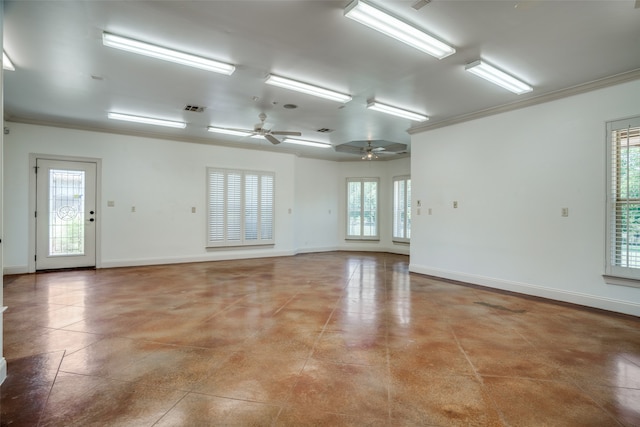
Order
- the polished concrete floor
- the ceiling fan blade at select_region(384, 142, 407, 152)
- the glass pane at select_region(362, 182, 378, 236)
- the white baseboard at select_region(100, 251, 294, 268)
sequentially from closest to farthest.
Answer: the polished concrete floor, the white baseboard at select_region(100, 251, 294, 268), the ceiling fan blade at select_region(384, 142, 407, 152), the glass pane at select_region(362, 182, 378, 236)

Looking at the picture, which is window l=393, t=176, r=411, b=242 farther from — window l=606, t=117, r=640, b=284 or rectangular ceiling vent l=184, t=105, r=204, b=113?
rectangular ceiling vent l=184, t=105, r=204, b=113

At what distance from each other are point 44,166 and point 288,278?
5.54 m

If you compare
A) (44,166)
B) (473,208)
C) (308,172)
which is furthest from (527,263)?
(44,166)

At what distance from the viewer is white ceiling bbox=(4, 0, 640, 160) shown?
2873 millimetres

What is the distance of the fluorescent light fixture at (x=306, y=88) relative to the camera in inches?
169

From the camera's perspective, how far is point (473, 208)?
19.0ft

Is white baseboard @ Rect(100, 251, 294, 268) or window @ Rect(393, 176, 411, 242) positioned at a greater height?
window @ Rect(393, 176, 411, 242)

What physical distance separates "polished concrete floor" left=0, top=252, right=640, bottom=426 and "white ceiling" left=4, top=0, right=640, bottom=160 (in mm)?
2678

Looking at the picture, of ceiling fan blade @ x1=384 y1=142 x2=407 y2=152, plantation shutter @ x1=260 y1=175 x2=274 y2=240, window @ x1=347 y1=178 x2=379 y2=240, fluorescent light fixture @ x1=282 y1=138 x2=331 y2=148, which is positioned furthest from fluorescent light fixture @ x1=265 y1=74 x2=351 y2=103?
window @ x1=347 y1=178 x2=379 y2=240

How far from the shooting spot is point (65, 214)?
22.0 ft

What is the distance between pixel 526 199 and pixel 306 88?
388cm

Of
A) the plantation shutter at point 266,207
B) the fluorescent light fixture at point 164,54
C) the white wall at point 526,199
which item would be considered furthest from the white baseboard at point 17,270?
the white wall at point 526,199

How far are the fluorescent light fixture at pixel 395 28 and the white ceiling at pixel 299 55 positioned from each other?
0.08 m

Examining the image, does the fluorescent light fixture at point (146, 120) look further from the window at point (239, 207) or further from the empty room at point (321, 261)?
the window at point (239, 207)
